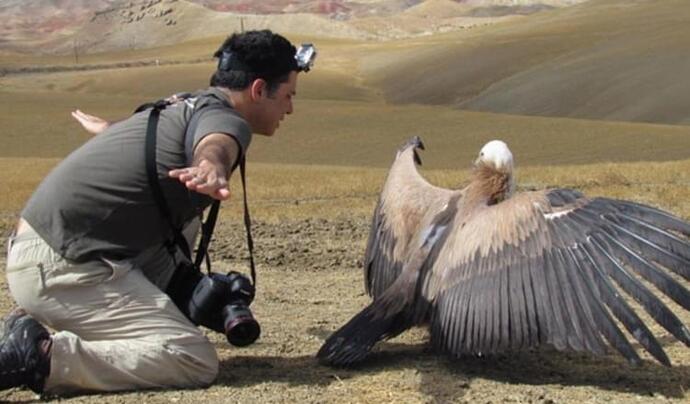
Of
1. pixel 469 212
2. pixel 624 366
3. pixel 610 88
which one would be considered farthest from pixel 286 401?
pixel 610 88

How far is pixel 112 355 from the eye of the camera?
4723mm

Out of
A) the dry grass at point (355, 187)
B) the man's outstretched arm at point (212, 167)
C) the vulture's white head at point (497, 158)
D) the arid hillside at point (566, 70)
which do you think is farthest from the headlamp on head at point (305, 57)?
the arid hillside at point (566, 70)

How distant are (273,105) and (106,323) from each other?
1.25 meters

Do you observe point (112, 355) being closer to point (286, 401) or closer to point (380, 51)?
point (286, 401)

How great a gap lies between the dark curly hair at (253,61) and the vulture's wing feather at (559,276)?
1166 millimetres

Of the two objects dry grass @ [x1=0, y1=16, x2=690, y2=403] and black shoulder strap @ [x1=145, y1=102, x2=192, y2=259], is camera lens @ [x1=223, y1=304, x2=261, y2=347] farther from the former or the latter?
black shoulder strap @ [x1=145, y1=102, x2=192, y2=259]

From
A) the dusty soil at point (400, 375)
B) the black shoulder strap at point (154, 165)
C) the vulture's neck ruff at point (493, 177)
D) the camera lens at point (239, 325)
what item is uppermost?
the black shoulder strap at point (154, 165)

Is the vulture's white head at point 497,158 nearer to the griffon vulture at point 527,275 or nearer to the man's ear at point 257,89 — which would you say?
the griffon vulture at point 527,275

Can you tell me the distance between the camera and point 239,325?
4988 millimetres

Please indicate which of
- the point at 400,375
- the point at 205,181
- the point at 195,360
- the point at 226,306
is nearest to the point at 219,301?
the point at 226,306

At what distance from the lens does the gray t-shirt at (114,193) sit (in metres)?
4.67

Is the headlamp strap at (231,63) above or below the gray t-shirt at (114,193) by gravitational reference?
above

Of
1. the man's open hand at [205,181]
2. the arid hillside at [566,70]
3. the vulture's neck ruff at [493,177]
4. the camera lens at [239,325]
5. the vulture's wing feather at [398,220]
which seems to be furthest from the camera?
the arid hillside at [566,70]

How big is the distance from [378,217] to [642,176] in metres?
11.2
